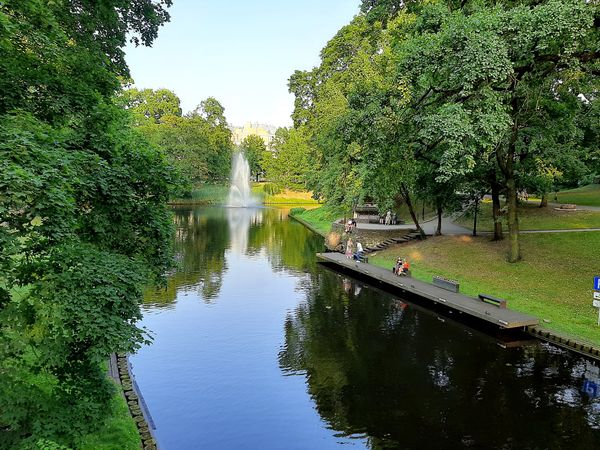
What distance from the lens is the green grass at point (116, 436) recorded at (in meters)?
9.20

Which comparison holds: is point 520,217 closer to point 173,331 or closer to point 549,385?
point 549,385

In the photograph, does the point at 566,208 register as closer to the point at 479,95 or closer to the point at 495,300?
the point at 495,300

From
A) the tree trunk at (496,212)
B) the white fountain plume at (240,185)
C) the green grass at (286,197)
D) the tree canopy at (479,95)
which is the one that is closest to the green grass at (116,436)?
the tree canopy at (479,95)

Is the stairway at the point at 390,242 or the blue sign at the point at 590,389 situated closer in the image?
the blue sign at the point at 590,389

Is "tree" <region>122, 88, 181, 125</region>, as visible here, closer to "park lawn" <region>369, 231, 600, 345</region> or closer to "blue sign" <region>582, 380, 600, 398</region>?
"park lawn" <region>369, 231, 600, 345</region>

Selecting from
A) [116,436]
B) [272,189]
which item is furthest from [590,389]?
[272,189]

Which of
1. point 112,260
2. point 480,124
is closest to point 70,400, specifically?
point 112,260

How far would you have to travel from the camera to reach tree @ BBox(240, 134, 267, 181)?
114 metres

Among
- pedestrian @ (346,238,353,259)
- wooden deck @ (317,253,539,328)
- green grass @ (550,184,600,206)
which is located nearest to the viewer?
wooden deck @ (317,253,539,328)

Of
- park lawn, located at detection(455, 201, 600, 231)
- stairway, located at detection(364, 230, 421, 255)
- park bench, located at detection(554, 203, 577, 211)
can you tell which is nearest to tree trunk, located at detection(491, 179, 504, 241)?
park lawn, located at detection(455, 201, 600, 231)

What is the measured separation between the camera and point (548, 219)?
34.6 metres

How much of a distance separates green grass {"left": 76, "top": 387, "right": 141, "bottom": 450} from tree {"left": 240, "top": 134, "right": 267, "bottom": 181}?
103841 millimetres

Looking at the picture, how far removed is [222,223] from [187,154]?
31605 mm

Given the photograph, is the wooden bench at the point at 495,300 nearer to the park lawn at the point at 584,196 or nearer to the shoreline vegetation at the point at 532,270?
the shoreline vegetation at the point at 532,270
